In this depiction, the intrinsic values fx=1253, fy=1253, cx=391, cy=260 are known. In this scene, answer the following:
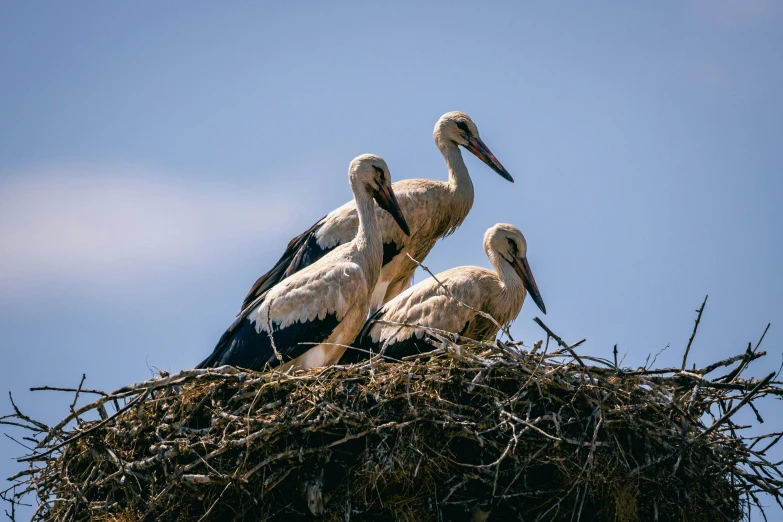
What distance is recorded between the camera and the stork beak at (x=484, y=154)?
347 inches

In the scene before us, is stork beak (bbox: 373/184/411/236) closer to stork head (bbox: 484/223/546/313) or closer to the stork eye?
stork head (bbox: 484/223/546/313)

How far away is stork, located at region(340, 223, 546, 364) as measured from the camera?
7160 millimetres

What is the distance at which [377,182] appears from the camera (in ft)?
25.7

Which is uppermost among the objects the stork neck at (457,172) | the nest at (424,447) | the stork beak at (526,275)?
the stork neck at (457,172)

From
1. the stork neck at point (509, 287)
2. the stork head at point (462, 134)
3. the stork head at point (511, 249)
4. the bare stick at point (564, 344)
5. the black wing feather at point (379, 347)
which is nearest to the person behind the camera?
the bare stick at point (564, 344)

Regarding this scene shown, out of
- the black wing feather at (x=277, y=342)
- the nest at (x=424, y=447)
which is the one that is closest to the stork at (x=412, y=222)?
the black wing feather at (x=277, y=342)

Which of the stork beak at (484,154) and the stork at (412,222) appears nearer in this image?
the stork at (412,222)

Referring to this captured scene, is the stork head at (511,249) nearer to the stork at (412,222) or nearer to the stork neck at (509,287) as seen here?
the stork neck at (509,287)

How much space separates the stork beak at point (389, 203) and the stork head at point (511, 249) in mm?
528

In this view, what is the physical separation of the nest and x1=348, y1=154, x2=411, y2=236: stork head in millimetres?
1959

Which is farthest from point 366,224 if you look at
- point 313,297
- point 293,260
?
point 293,260

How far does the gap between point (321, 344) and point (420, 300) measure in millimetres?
632

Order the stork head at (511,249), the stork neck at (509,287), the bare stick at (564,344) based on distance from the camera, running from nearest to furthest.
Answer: the bare stick at (564,344) < the stork neck at (509,287) < the stork head at (511,249)

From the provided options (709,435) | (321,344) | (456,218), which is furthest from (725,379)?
(456,218)
